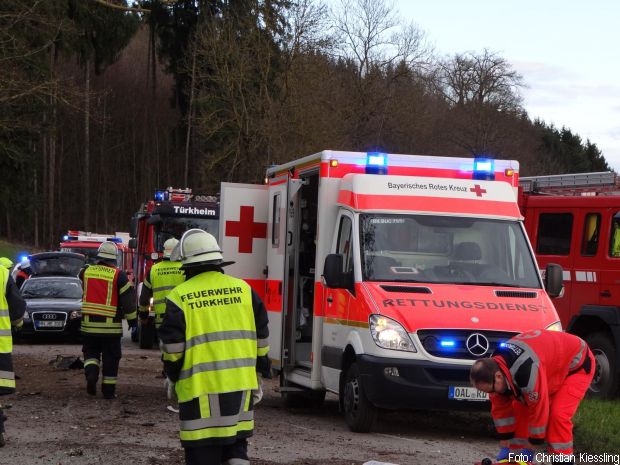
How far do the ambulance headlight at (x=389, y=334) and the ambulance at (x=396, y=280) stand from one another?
0.5 inches

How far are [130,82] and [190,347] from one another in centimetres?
7019

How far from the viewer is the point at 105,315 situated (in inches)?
499

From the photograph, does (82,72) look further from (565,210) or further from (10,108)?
(565,210)

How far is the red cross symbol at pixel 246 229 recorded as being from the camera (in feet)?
Result: 43.5

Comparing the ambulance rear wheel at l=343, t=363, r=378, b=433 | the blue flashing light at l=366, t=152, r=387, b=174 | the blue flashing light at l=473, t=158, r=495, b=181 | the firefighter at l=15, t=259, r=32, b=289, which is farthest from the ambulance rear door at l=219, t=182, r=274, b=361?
the firefighter at l=15, t=259, r=32, b=289

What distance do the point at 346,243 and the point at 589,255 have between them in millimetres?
4224

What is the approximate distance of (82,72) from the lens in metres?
57.8

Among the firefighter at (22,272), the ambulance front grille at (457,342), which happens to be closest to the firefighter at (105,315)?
the ambulance front grille at (457,342)

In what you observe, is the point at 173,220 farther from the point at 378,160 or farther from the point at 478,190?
the point at 478,190

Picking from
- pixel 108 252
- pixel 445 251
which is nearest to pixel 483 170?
pixel 445 251

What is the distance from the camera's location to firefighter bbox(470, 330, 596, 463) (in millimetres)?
6426

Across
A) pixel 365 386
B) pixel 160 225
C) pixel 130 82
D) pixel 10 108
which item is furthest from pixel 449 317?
pixel 130 82

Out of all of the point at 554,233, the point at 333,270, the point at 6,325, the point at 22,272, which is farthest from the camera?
the point at 22,272

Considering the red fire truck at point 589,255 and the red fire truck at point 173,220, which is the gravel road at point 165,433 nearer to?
the red fire truck at point 589,255
